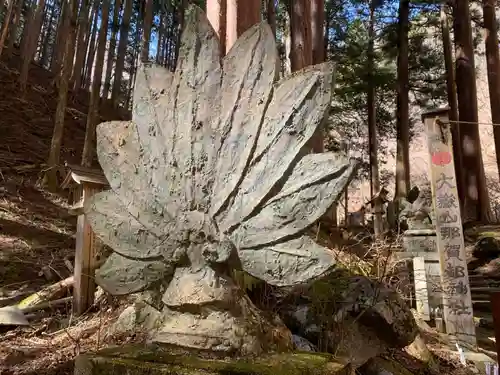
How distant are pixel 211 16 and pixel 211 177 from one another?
209cm

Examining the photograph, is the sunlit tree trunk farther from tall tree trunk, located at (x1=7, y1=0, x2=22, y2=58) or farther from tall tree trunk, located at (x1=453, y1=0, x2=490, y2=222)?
tall tree trunk, located at (x1=7, y1=0, x2=22, y2=58)

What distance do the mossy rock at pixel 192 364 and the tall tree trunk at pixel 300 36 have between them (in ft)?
16.0

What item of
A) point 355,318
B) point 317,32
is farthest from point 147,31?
point 355,318

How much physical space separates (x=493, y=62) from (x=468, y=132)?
9.12ft

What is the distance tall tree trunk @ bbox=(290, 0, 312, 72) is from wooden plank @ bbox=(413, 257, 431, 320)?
11.5 ft

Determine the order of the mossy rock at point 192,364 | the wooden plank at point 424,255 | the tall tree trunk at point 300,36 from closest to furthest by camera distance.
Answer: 1. the mossy rock at point 192,364
2. the tall tree trunk at point 300,36
3. the wooden plank at point 424,255

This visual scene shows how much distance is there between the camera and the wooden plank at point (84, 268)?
5.05 meters

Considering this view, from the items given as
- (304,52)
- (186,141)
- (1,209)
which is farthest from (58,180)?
(186,141)

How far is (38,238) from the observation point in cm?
902

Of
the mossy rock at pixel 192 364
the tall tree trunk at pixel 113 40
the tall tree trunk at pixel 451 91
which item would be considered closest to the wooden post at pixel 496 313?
the mossy rock at pixel 192 364

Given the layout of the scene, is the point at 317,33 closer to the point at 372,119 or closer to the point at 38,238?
the point at 38,238

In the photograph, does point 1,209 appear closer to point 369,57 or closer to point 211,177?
point 211,177

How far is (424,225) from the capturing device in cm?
784

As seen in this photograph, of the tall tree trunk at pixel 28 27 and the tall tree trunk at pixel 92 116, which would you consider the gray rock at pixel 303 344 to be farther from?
the tall tree trunk at pixel 28 27
